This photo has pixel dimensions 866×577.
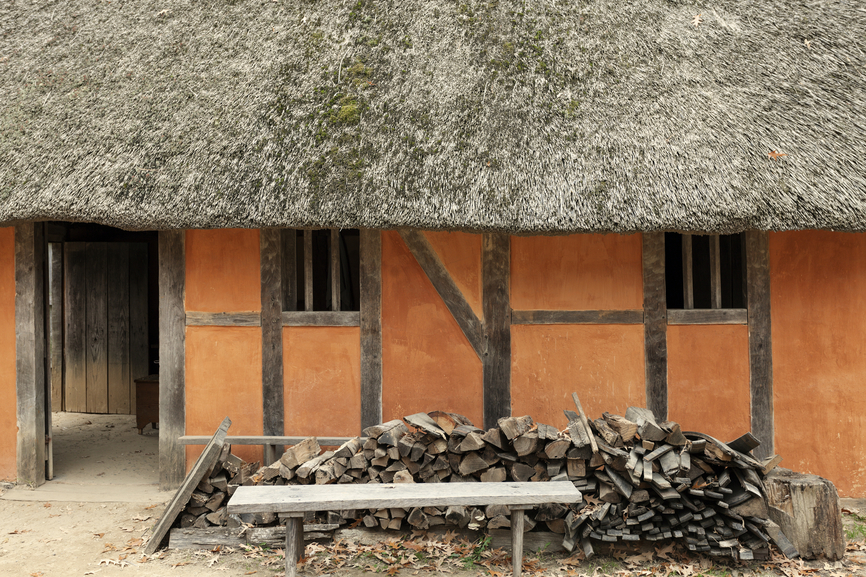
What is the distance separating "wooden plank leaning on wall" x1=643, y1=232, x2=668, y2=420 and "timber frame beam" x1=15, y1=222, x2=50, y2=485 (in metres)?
5.08

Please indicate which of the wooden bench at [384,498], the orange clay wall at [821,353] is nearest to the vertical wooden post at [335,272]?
the wooden bench at [384,498]

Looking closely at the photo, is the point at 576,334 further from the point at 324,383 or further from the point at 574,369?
the point at 324,383

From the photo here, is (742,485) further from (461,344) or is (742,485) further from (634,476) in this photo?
(461,344)

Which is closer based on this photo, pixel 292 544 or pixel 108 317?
pixel 292 544

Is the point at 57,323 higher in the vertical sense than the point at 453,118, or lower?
lower

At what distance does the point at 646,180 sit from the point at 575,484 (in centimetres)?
206

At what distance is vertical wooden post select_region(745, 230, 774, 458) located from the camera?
188 inches

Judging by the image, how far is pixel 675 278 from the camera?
21.6 ft

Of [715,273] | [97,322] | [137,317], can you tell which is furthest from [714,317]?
[97,322]

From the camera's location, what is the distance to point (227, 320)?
199 inches

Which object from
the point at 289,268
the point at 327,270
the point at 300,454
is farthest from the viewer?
the point at 327,270

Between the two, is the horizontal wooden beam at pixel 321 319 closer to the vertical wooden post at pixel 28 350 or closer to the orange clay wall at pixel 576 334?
the orange clay wall at pixel 576 334

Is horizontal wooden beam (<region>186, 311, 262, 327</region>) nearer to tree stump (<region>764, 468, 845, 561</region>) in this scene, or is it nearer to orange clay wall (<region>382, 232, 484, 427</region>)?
orange clay wall (<region>382, 232, 484, 427</region>)

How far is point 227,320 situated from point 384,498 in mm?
2390
